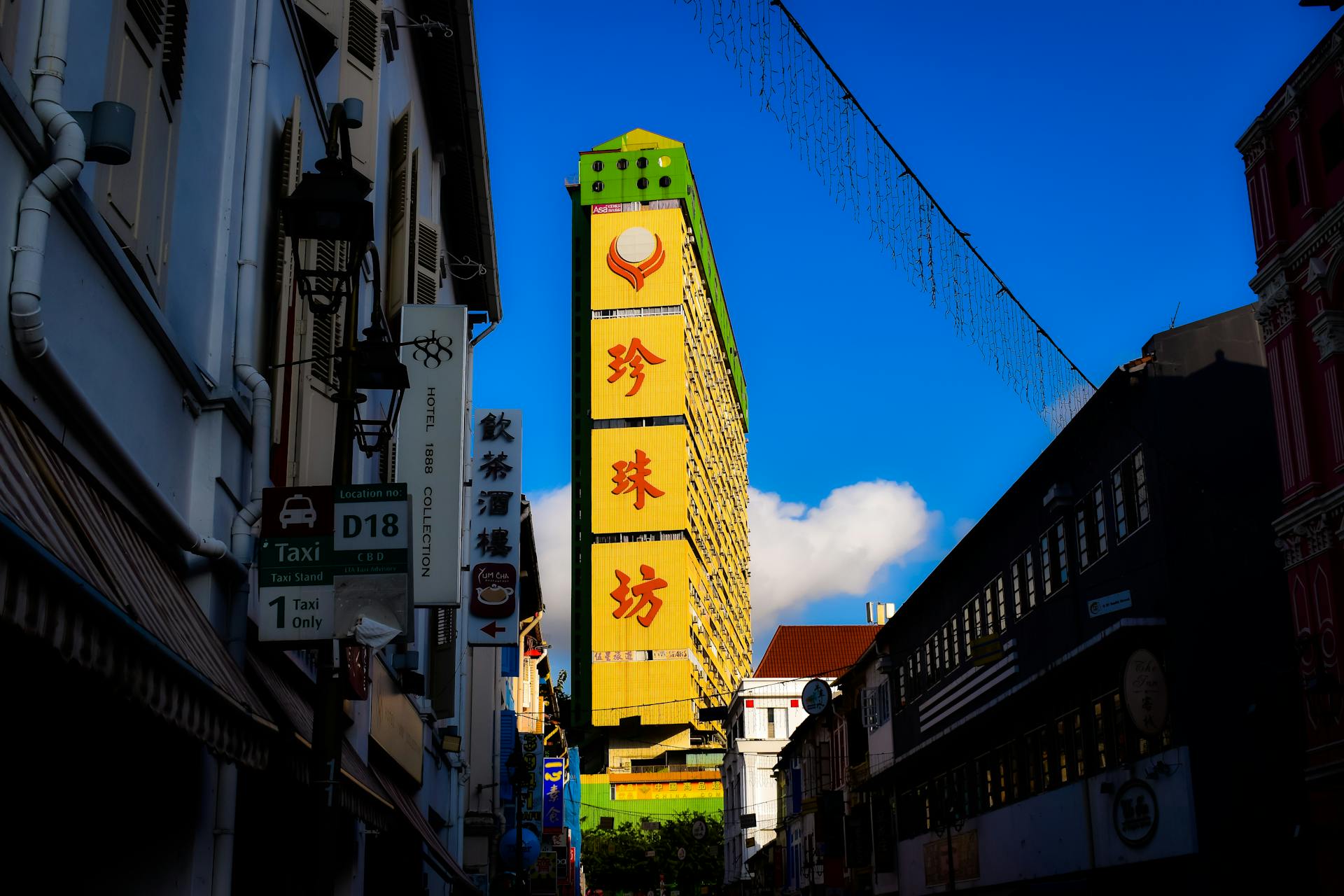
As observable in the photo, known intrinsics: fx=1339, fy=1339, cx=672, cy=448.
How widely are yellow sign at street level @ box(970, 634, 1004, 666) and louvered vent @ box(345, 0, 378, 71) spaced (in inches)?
896

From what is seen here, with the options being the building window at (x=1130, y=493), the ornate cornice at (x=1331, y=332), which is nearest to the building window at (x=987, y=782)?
the building window at (x=1130, y=493)

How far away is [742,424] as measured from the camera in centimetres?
18975

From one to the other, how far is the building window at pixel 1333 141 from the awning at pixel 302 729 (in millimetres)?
16976

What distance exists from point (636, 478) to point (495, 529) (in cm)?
9360

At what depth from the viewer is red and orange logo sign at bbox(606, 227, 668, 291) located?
129625 millimetres

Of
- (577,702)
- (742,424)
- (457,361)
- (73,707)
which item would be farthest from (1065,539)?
(742,424)

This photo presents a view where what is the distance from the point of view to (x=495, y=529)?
3409 cm

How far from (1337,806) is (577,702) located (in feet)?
378

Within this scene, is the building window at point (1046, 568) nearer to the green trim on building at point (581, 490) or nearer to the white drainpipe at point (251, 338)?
the white drainpipe at point (251, 338)

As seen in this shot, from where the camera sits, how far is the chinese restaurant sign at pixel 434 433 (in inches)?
755

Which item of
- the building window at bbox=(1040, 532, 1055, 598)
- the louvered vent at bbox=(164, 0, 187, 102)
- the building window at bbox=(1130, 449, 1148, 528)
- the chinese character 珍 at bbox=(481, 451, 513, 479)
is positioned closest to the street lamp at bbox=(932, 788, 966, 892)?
the building window at bbox=(1040, 532, 1055, 598)

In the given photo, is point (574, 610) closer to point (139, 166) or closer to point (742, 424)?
point (742, 424)

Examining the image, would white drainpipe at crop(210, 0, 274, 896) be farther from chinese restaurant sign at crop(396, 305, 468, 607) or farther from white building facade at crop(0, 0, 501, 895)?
chinese restaurant sign at crop(396, 305, 468, 607)

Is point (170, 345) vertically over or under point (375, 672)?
over
